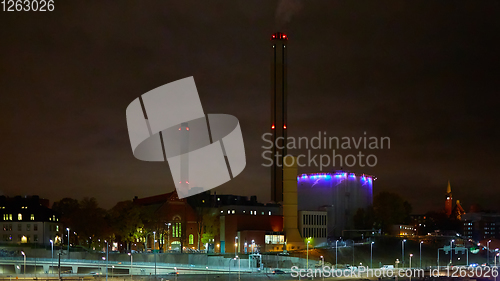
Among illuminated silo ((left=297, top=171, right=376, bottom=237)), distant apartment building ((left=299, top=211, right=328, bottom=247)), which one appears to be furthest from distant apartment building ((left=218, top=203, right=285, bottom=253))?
illuminated silo ((left=297, top=171, right=376, bottom=237))

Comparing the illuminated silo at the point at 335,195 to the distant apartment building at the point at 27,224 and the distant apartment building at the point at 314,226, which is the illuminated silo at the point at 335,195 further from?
the distant apartment building at the point at 27,224

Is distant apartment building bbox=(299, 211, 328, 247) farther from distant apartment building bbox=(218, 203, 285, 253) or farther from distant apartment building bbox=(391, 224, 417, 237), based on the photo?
distant apartment building bbox=(391, 224, 417, 237)

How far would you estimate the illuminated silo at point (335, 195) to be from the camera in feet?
471

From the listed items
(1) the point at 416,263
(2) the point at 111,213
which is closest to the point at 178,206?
(2) the point at 111,213

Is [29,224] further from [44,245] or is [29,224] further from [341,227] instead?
[341,227]

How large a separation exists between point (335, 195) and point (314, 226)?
18385 mm

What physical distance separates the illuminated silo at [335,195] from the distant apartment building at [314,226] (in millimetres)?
11525

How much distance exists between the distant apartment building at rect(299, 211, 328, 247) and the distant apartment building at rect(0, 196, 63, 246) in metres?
48.2

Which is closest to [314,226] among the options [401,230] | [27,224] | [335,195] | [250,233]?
[250,233]

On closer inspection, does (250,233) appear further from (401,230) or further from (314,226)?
(401,230)

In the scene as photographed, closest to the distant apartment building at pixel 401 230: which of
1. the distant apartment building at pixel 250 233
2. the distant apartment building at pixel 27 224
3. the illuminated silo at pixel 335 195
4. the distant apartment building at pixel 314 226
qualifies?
the illuminated silo at pixel 335 195

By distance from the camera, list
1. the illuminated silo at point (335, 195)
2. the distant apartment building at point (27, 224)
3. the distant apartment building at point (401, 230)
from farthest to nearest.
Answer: the distant apartment building at point (401, 230) → the illuminated silo at point (335, 195) → the distant apartment building at point (27, 224)

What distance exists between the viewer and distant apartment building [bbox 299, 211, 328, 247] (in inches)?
4921

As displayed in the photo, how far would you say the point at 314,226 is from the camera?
12812 centimetres
